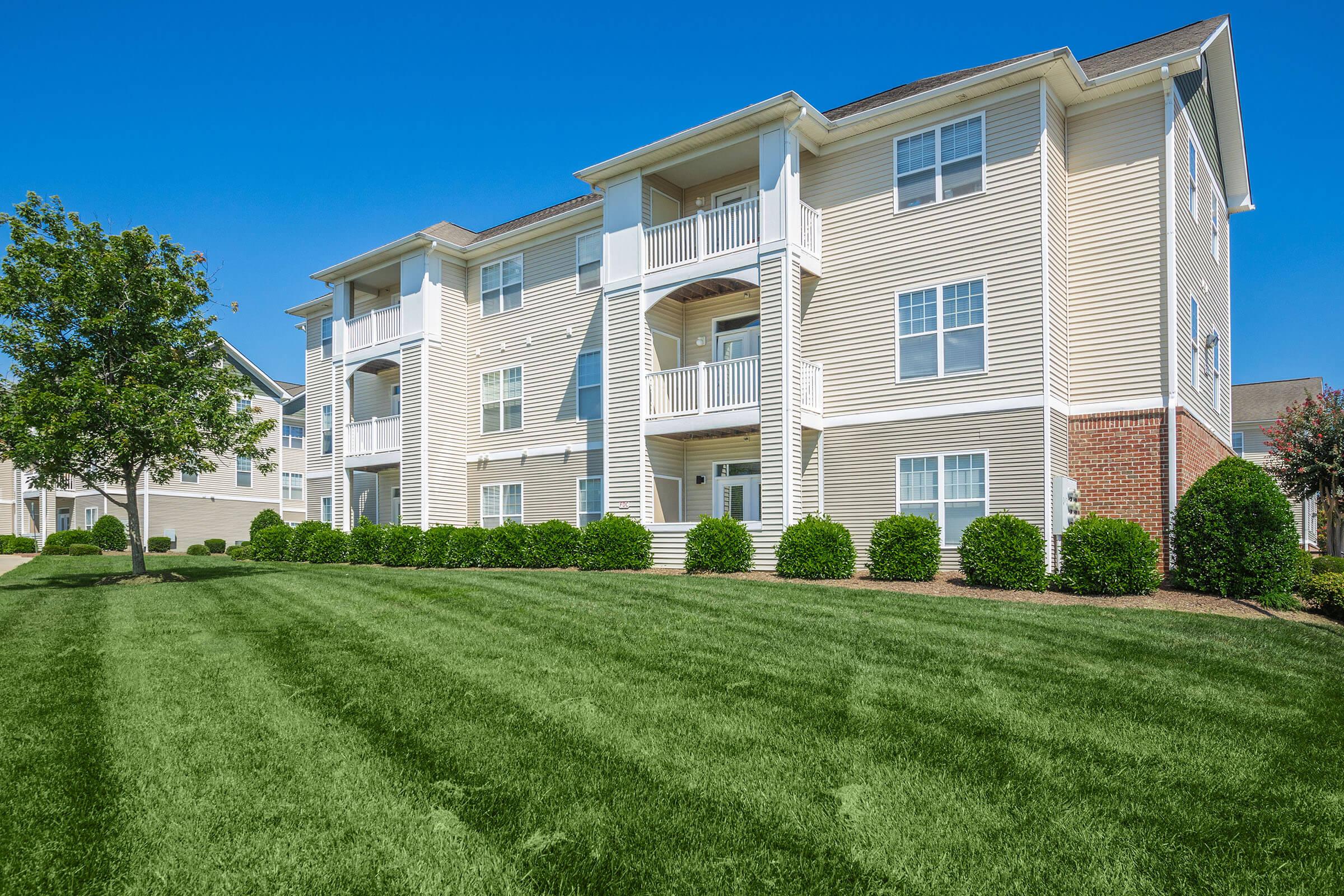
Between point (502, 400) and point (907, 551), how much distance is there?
1245 cm

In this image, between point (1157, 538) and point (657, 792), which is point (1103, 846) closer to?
point (657, 792)

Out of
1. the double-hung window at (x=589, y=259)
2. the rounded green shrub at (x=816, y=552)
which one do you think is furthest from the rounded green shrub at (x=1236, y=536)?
the double-hung window at (x=589, y=259)

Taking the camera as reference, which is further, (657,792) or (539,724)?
(539,724)

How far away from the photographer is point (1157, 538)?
14484 mm

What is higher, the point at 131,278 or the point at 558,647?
the point at 131,278

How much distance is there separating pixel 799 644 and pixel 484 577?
24.8ft

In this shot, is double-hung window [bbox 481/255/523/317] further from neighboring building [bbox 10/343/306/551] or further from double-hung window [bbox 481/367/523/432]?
neighboring building [bbox 10/343/306/551]

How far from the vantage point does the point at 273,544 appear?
24.2 m

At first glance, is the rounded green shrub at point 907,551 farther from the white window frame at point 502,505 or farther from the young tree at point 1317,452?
the young tree at point 1317,452

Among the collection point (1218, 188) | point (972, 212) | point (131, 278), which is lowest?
point (131, 278)

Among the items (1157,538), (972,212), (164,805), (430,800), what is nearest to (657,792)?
(430,800)

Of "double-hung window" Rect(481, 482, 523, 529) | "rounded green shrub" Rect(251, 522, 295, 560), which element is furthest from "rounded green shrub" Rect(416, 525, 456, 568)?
"rounded green shrub" Rect(251, 522, 295, 560)

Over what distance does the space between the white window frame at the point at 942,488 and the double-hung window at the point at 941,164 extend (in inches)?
181

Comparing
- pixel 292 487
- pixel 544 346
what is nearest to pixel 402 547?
pixel 544 346
